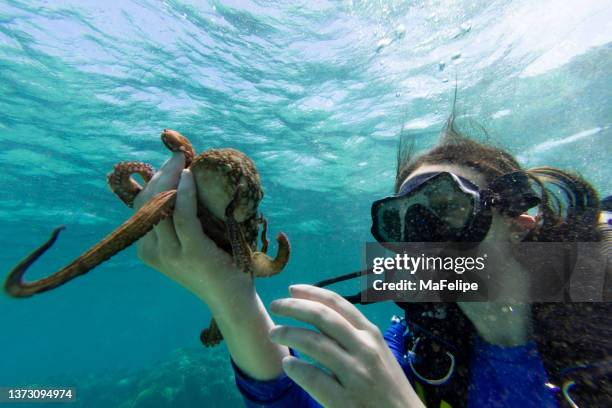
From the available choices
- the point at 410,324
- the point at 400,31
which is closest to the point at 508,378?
the point at 410,324

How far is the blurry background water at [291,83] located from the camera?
9766 mm

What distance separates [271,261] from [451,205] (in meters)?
2.01

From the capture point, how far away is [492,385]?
316 cm

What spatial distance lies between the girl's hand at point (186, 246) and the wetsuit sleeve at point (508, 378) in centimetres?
260

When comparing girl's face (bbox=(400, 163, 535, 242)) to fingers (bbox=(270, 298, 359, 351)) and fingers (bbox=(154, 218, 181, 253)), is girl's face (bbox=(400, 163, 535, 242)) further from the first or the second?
fingers (bbox=(154, 218, 181, 253))

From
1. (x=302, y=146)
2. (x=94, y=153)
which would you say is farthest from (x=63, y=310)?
(x=302, y=146)

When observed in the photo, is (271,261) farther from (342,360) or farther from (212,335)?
(342,360)

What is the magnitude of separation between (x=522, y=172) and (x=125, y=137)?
52.7 feet

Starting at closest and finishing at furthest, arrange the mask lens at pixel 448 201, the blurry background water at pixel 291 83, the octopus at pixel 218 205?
the octopus at pixel 218 205
the mask lens at pixel 448 201
the blurry background water at pixel 291 83

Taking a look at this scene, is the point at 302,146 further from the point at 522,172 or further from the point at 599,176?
the point at 599,176

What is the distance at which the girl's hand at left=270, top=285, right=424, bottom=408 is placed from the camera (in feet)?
5.02

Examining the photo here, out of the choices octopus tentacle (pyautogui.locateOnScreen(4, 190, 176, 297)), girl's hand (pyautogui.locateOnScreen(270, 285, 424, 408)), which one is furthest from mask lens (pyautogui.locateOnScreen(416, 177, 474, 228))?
octopus tentacle (pyautogui.locateOnScreen(4, 190, 176, 297))

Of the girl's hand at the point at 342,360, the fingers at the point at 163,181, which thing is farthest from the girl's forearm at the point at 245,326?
the fingers at the point at 163,181

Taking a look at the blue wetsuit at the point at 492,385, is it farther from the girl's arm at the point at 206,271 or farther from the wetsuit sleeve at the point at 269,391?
the girl's arm at the point at 206,271
